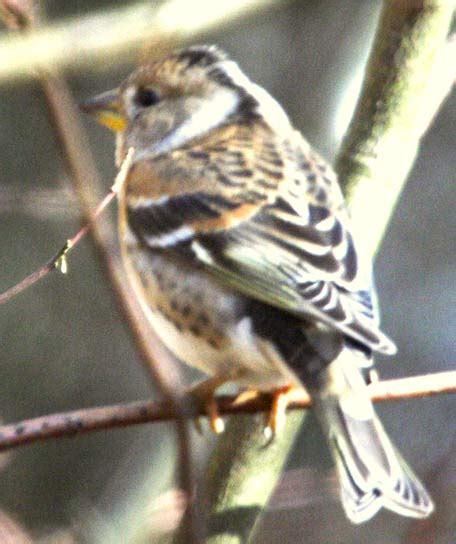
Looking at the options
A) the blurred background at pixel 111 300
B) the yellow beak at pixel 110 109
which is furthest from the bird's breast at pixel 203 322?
the blurred background at pixel 111 300

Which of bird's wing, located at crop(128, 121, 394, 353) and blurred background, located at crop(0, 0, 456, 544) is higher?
bird's wing, located at crop(128, 121, 394, 353)

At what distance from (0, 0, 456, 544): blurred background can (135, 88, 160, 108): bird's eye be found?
3.81ft

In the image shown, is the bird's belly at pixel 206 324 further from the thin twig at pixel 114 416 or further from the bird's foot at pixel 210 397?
the thin twig at pixel 114 416

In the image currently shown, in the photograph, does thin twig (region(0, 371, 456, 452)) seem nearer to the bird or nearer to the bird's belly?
the bird

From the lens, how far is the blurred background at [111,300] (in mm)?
4820

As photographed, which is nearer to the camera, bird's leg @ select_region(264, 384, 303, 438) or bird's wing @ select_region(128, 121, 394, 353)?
bird's wing @ select_region(128, 121, 394, 353)

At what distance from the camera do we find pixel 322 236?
2.65 meters

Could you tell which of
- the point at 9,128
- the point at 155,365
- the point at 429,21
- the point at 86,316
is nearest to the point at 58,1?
the point at 9,128

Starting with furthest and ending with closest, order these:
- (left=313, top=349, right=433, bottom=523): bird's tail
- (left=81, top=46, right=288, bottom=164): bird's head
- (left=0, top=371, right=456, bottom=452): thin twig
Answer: (left=81, top=46, right=288, bottom=164): bird's head
(left=313, top=349, right=433, bottom=523): bird's tail
(left=0, top=371, right=456, bottom=452): thin twig

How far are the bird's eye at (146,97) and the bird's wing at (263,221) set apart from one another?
0.23m

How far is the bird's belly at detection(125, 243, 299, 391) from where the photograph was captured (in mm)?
2514

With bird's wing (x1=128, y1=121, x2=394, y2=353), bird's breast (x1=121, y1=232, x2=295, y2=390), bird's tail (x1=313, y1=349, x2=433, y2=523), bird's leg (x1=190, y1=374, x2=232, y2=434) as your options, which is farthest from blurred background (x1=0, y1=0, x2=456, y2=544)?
bird's tail (x1=313, y1=349, x2=433, y2=523)

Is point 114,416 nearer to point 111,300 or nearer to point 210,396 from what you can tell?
point 210,396

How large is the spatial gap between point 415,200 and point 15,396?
2063 millimetres
